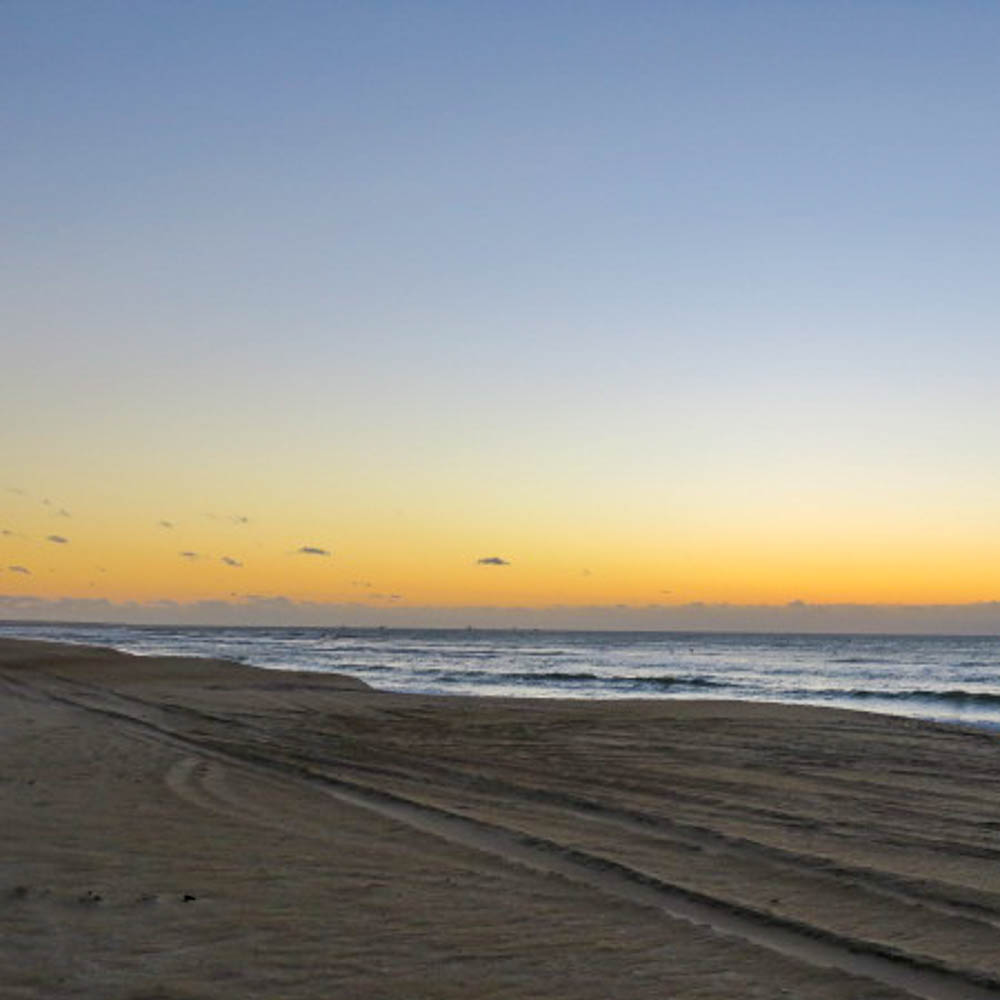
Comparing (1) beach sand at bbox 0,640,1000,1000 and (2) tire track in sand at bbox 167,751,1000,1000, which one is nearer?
(1) beach sand at bbox 0,640,1000,1000

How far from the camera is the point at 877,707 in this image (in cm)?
3819

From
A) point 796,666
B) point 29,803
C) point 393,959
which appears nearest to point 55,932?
point 393,959

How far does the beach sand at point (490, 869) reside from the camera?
5801 millimetres

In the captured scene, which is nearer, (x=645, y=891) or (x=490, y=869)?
(x=645, y=891)

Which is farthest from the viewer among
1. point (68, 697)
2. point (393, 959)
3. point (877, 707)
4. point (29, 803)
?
point (877, 707)

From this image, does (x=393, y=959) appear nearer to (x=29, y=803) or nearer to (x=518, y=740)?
(x=29, y=803)

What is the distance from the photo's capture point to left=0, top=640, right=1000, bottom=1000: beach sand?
5801 mm

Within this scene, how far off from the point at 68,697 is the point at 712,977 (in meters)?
24.4

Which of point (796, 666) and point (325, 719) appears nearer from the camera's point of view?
point (325, 719)

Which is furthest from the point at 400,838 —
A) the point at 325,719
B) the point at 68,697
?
the point at 68,697

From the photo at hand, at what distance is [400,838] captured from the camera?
31.3 feet

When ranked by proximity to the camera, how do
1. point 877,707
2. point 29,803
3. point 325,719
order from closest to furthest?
point 29,803 < point 325,719 < point 877,707

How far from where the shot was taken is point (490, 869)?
834cm

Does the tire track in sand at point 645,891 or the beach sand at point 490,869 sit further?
the tire track in sand at point 645,891
